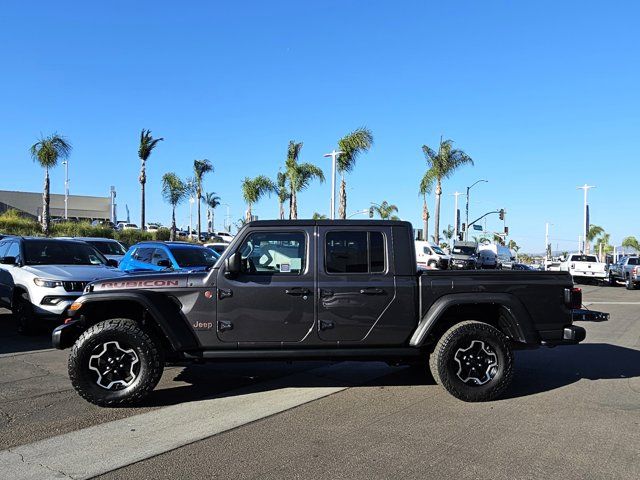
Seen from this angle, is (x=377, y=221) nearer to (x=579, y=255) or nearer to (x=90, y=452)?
(x=90, y=452)

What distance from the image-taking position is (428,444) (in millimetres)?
4359

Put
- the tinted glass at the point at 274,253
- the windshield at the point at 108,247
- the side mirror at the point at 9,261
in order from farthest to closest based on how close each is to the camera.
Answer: the windshield at the point at 108,247
the side mirror at the point at 9,261
the tinted glass at the point at 274,253

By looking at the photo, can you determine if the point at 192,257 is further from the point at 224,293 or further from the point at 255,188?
the point at 255,188

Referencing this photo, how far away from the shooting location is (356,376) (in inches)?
262

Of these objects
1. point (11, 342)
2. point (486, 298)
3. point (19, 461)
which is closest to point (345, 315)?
point (486, 298)

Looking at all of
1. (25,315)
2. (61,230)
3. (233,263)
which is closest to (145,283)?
(233,263)

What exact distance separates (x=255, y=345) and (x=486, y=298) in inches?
96.8

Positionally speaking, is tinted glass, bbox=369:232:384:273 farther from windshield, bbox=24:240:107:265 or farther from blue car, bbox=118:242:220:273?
windshield, bbox=24:240:107:265

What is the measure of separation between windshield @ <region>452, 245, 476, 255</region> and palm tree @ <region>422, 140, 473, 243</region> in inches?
183

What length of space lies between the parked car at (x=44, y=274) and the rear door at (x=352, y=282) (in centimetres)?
421

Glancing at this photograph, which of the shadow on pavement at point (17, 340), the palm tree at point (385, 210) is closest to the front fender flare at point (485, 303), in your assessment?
the shadow on pavement at point (17, 340)

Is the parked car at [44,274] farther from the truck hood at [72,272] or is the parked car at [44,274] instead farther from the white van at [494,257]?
the white van at [494,257]

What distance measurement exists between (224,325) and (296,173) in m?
36.2

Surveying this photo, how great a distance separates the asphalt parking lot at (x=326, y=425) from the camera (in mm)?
3908
